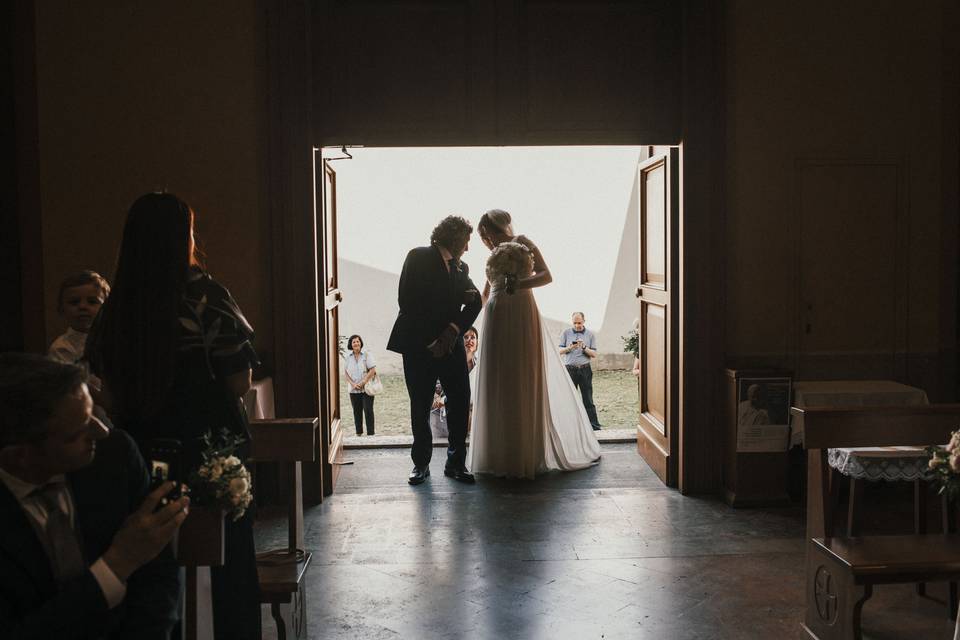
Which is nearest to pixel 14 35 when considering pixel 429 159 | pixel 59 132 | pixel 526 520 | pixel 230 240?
pixel 59 132

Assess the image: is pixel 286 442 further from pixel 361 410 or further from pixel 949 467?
pixel 361 410

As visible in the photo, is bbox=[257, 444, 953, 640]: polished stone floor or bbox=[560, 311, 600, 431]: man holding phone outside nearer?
bbox=[257, 444, 953, 640]: polished stone floor

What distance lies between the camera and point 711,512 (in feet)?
18.5

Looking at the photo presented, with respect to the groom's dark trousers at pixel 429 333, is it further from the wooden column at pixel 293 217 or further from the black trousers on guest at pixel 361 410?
the black trousers on guest at pixel 361 410

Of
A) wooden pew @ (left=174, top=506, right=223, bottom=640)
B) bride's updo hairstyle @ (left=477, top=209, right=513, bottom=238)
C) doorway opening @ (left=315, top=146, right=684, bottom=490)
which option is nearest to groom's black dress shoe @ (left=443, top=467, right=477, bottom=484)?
bride's updo hairstyle @ (left=477, top=209, right=513, bottom=238)

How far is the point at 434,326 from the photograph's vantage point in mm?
6285

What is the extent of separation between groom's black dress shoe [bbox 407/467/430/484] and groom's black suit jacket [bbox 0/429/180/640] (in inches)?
163

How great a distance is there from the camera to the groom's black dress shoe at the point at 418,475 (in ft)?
20.7

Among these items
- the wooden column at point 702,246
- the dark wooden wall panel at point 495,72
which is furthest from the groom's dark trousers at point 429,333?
the wooden column at point 702,246

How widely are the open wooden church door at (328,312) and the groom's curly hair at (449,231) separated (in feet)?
2.47

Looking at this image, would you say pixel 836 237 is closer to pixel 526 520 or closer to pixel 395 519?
pixel 526 520

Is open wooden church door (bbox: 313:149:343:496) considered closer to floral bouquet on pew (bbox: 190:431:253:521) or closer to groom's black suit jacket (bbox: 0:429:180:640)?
floral bouquet on pew (bbox: 190:431:253:521)

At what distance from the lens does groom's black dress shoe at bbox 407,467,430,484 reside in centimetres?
631

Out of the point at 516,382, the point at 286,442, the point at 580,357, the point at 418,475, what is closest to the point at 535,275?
the point at 516,382
